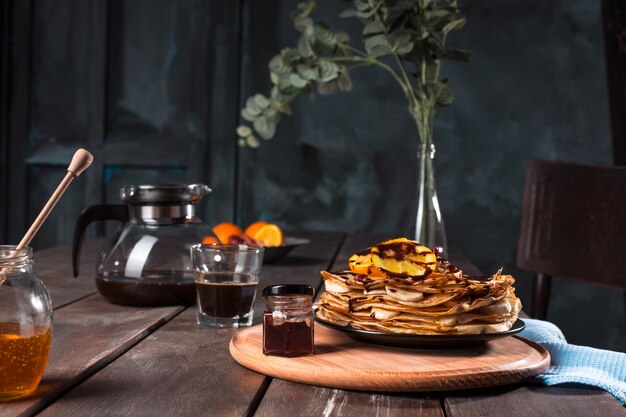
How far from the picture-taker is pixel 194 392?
2.75 feet

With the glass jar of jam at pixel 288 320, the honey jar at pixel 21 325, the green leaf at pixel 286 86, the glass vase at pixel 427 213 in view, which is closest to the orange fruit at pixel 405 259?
the glass jar of jam at pixel 288 320

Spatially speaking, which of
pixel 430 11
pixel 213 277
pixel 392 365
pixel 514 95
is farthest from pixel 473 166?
pixel 392 365

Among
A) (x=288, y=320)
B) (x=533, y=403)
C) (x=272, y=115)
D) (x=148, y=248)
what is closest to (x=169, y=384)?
(x=288, y=320)

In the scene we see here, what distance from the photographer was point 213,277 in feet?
3.92

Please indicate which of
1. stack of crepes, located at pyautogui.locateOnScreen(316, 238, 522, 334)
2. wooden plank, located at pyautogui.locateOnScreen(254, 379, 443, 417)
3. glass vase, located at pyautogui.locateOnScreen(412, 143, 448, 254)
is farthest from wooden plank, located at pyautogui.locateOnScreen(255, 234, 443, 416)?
glass vase, located at pyautogui.locateOnScreen(412, 143, 448, 254)

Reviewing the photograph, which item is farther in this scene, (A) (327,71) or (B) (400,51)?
(A) (327,71)

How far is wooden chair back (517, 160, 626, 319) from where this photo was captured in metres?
2.02

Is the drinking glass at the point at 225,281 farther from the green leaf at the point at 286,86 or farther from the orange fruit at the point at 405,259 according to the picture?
the green leaf at the point at 286,86

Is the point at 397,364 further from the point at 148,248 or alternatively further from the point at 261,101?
the point at 261,101

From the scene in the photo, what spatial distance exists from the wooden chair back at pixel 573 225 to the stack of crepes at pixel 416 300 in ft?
3.51

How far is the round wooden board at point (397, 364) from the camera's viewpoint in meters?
0.85

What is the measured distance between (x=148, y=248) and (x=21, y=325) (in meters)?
0.57

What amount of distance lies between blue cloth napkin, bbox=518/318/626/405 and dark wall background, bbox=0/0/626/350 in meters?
2.80

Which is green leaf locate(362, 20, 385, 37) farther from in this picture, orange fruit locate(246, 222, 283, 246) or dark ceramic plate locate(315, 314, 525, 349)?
dark ceramic plate locate(315, 314, 525, 349)
